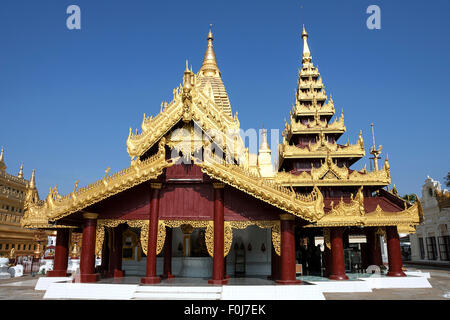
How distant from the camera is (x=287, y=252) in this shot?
13102 millimetres

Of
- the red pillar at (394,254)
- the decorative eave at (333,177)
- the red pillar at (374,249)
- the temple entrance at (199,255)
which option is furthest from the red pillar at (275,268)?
the red pillar at (374,249)

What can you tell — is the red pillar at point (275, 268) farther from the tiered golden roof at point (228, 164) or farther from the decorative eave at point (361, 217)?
the decorative eave at point (361, 217)

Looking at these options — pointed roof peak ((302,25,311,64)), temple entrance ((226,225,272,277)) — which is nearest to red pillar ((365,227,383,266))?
temple entrance ((226,225,272,277))

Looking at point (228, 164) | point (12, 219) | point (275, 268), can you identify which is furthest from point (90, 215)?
point (12, 219)

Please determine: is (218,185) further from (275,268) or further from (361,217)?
(361,217)

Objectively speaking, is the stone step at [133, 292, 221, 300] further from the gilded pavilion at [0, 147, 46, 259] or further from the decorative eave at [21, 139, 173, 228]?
the gilded pavilion at [0, 147, 46, 259]

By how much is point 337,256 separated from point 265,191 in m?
7.34

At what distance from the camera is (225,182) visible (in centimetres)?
1312

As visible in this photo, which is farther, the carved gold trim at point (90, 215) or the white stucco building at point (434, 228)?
the white stucco building at point (434, 228)

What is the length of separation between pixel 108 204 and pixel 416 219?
16629 mm

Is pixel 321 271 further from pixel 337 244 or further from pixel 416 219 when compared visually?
pixel 416 219

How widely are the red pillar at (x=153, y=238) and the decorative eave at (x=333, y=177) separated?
11.7 metres

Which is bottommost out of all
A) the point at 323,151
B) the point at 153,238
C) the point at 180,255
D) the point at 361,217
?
the point at 180,255

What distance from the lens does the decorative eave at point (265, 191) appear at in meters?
12.8
